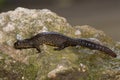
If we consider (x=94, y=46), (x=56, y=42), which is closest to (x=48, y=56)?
(x=56, y=42)

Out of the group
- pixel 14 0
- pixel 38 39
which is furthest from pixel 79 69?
pixel 14 0

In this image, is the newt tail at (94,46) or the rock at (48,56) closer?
the rock at (48,56)

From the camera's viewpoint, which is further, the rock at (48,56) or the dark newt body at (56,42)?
the dark newt body at (56,42)

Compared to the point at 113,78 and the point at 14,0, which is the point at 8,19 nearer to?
the point at 113,78

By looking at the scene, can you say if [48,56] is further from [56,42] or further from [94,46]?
[94,46]
